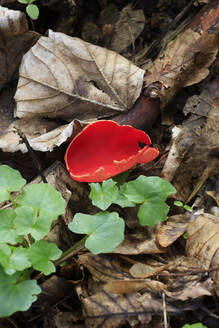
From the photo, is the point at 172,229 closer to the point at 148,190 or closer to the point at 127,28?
the point at 148,190

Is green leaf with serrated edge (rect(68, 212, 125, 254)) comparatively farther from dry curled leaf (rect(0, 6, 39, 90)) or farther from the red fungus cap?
dry curled leaf (rect(0, 6, 39, 90))

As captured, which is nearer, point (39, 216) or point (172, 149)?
point (39, 216)

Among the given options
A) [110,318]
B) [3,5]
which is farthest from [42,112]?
[110,318]

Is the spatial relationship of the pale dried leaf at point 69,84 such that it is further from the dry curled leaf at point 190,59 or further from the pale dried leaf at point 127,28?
the pale dried leaf at point 127,28

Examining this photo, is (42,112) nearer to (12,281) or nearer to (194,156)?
(194,156)

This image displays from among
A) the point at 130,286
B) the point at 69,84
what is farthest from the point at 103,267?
the point at 69,84
